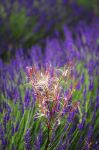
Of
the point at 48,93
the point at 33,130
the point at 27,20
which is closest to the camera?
the point at 48,93

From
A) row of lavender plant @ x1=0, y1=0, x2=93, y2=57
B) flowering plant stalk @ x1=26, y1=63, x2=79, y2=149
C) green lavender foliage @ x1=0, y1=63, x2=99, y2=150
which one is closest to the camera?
flowering plant stalk @ x1=26, y1=63, x2=79, y2=149

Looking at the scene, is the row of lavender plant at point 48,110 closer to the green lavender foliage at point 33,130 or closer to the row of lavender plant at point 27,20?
the green lavender foliage at point 33,130

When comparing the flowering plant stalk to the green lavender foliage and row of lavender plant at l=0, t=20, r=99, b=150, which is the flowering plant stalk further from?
the green lavender foliage

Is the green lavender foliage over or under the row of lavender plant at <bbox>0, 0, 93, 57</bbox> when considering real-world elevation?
under

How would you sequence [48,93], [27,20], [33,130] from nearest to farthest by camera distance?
[48,93] < [33,130] < [27,20]

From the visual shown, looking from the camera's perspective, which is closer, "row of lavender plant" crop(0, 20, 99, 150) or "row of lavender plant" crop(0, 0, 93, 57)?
"row of lavender plant" crop(0, 20, 99, 150)

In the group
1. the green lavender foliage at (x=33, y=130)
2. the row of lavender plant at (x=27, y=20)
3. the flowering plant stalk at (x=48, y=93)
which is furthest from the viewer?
the row of lavender plant at (x=27, y=20)

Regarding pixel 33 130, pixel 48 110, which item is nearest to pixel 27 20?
pixel 33 130

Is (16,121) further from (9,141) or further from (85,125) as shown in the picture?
(85,125)

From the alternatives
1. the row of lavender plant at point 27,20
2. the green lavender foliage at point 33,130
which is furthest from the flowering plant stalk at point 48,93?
the row of lavender plant at point 27,20

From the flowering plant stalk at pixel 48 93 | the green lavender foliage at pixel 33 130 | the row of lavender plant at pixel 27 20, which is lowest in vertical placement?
the green lavender foliage at pixel 33 130

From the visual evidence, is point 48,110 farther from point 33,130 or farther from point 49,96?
point 33,130

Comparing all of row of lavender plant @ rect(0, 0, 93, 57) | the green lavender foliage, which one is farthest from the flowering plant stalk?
row of lavender plant @ rect(0, 0, 93, 57)
